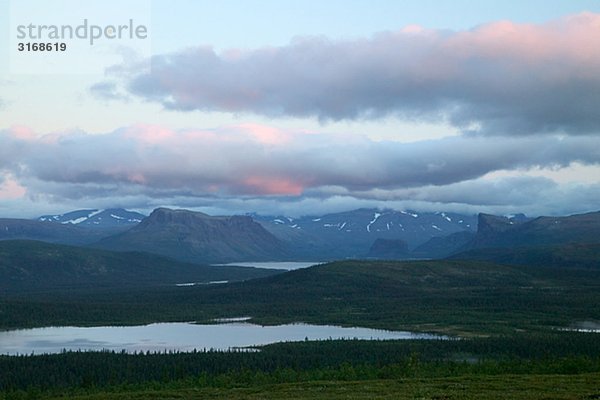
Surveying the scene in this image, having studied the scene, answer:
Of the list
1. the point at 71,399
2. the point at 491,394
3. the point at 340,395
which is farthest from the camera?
the point at 71,399

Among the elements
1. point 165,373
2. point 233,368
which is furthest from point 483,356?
point 165,373

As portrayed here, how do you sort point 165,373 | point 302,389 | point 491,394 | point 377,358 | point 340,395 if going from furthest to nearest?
point 377,358
point 165,373
point 302,389
point 340,395
point 491,394

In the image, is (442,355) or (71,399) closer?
(71,399)

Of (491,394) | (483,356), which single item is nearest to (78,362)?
(483,356)

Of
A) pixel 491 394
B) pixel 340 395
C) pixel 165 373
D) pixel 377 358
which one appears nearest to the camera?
pixel 491 394

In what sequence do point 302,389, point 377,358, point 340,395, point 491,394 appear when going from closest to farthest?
point 491,394 < point 340,395 < point 302,389 < point 377,358

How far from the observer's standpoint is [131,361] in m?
190

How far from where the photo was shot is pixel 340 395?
78.6 metres

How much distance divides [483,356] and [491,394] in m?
132

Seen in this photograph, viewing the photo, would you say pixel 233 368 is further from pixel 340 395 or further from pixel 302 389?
pixel 340 395

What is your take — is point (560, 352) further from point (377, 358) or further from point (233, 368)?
point (233, 368)

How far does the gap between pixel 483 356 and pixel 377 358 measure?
32.4m

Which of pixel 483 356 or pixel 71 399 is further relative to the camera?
pixel 483 356

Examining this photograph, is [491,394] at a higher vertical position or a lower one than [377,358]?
higher
